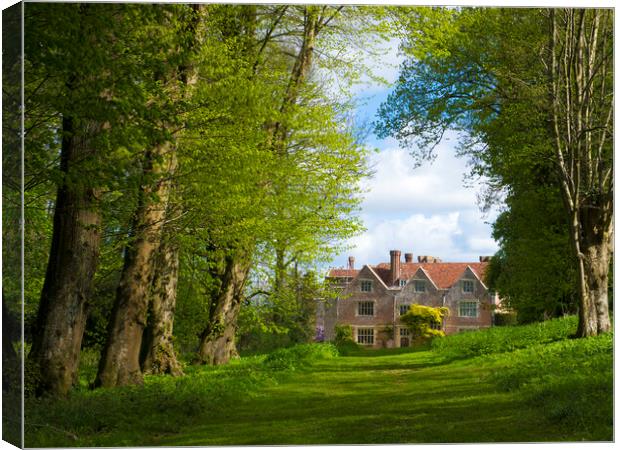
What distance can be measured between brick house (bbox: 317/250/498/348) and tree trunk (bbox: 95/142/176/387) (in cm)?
294

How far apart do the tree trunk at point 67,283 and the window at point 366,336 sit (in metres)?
4.28

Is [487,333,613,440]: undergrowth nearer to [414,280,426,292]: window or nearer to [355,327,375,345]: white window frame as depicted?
[414,280,426,292]: window

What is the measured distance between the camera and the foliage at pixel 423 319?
462 inches

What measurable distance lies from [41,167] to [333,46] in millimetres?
7882

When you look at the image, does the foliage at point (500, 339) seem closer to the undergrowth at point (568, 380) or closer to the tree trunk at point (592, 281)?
the undergrowth at point (568, 380)

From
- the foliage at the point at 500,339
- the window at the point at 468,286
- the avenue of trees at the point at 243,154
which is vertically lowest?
the foliage at the point at 500,339

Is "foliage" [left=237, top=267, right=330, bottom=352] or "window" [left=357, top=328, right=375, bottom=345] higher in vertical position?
"foliage" [left=237, top=267, right=330, bottom=352]

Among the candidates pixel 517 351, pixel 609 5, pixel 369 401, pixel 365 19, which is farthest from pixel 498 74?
pixel 369 401

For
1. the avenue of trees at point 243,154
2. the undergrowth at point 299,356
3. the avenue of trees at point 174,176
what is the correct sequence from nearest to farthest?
the avenue of trees at point 174,176 < the avenue of trees at point 243,154 < the undergrowth at point 299,356

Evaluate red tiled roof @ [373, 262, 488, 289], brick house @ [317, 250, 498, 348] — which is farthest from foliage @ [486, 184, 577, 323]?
red tiled roof @ [373, 262, 488, 289]

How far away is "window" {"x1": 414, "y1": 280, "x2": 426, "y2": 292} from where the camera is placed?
1149cm

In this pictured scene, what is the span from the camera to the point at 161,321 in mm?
15320

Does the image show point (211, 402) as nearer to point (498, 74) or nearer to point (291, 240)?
point (291, 240)

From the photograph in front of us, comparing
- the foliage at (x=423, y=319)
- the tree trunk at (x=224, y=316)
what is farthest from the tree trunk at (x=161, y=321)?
the foliage at (x=423, y=319)
